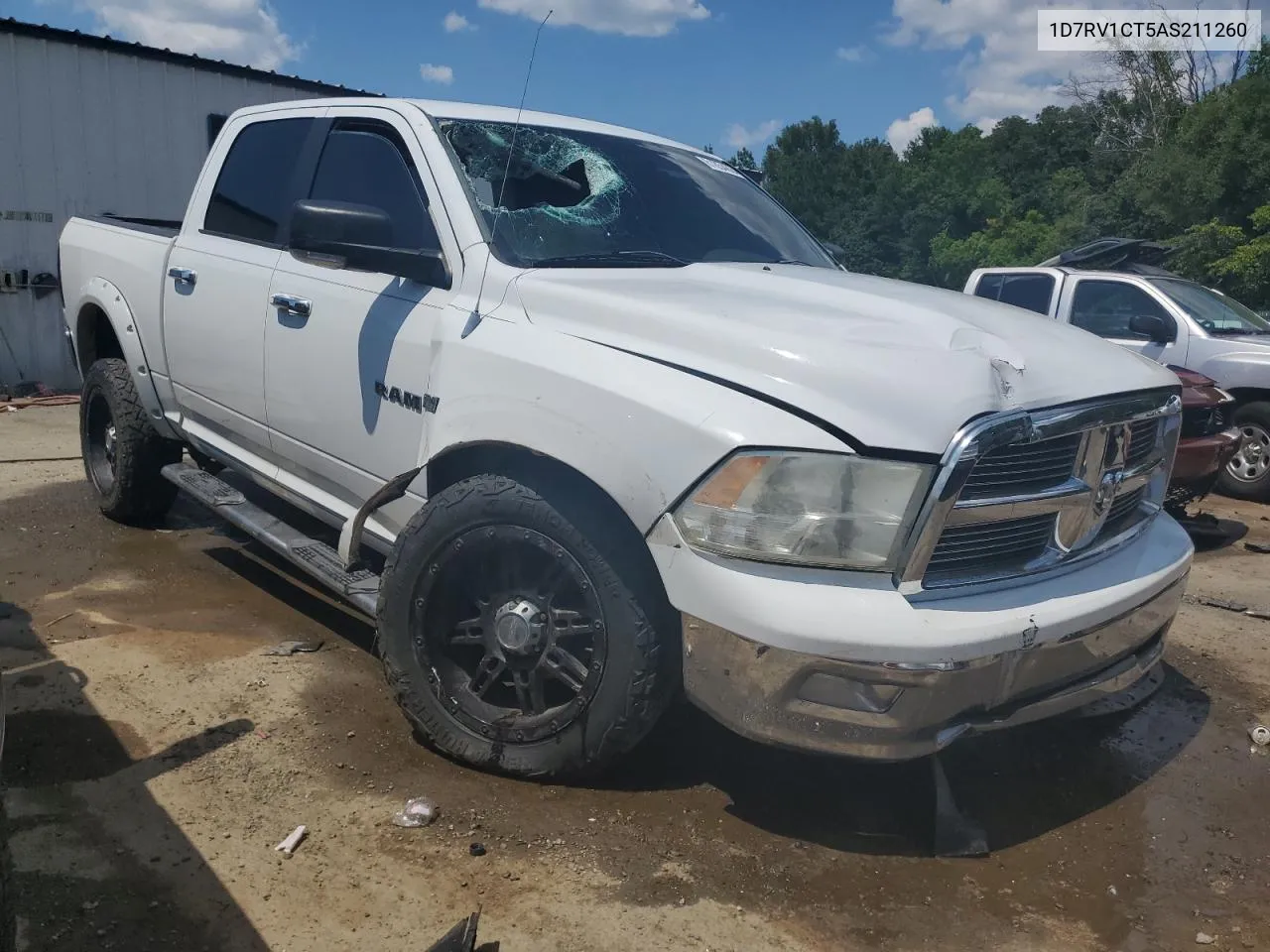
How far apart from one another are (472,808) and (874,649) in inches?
50.2

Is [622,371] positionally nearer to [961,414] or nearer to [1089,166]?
[961,414]

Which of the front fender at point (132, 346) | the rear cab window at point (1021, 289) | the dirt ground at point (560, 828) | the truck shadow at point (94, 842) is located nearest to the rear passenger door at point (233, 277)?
the front fender at point (132, 346)

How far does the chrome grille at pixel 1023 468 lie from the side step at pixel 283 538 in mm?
1857

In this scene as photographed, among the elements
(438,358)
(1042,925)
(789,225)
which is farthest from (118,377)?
(1042,925)

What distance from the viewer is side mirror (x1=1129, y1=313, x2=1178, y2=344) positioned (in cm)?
840

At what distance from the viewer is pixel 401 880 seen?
8.73 ft

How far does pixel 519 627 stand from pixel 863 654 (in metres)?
1.01

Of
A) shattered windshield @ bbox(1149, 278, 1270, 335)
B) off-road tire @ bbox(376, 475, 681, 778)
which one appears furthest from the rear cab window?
off-road tire @ bbox(376, 475, 681, 778)

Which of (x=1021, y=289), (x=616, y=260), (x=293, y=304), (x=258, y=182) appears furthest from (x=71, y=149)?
(x=616, y=260)

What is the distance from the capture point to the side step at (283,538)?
3.58 meters

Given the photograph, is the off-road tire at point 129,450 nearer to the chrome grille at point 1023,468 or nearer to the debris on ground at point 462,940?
the debris on ground at point 462,940

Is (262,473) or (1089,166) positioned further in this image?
(1089,166)

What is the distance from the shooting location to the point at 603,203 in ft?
11.9

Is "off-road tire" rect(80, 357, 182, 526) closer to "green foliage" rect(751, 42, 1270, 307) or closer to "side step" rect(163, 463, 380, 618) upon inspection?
"side step" rect(163, 463, 380, 618)
